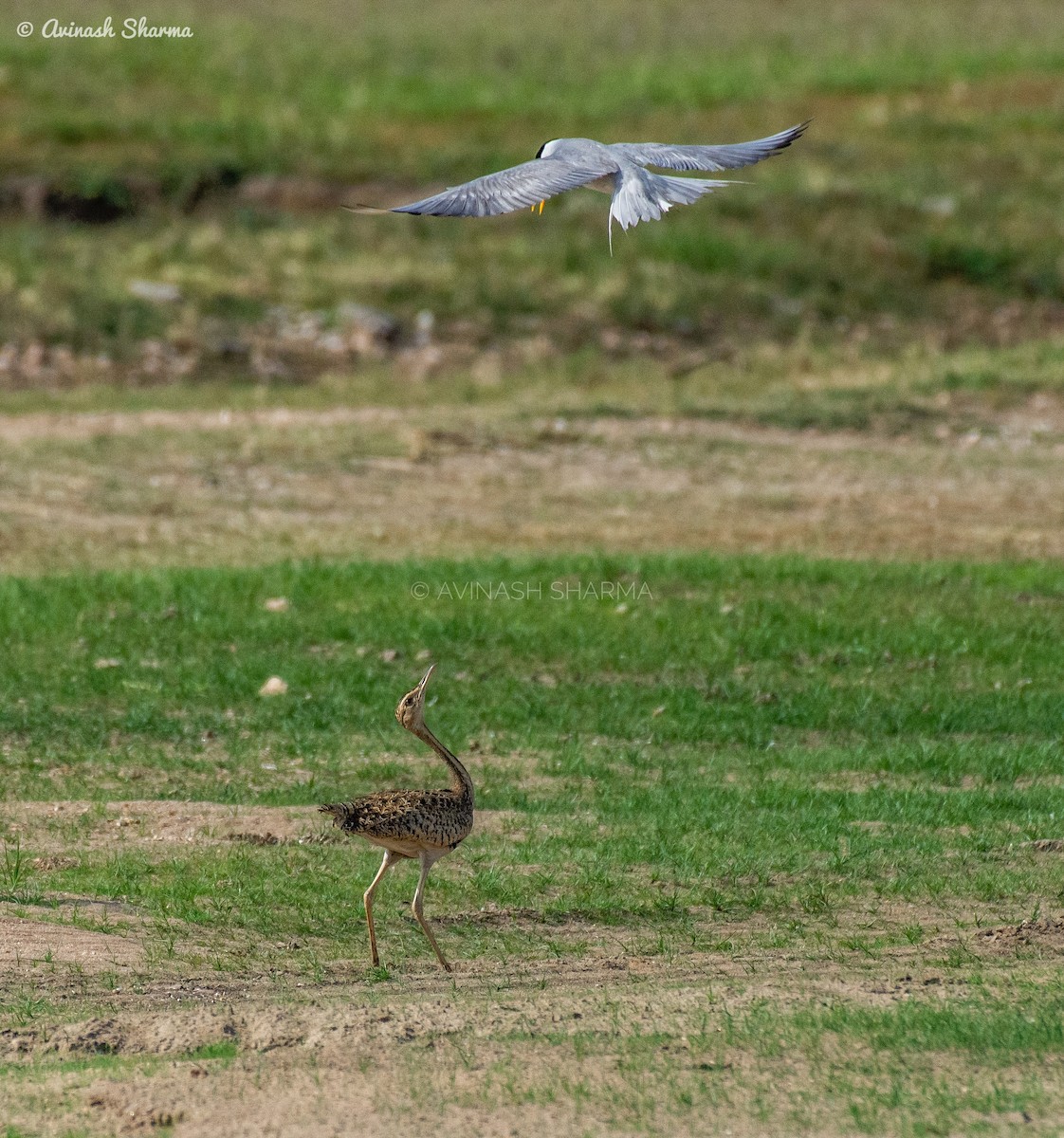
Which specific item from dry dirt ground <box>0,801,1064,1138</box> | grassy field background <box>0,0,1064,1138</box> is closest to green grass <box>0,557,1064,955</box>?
grassy field background <box>0,0,1064,1138</box>

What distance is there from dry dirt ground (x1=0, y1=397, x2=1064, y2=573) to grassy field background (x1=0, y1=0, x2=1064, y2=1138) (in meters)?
0.07

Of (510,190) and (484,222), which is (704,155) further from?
(484,222)

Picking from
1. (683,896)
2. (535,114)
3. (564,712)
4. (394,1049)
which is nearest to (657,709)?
(564,712)

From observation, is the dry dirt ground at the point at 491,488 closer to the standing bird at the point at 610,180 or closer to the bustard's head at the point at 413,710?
the standing bird at the point at 610,180

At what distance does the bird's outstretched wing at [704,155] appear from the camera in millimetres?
7398

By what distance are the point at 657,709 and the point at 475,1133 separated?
225 inches

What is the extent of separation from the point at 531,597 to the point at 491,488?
3268mm

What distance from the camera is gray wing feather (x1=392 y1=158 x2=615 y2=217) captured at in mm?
6812

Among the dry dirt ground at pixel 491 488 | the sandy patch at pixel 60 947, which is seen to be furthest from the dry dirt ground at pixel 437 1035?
the dry dirt ground at pixel 491 488

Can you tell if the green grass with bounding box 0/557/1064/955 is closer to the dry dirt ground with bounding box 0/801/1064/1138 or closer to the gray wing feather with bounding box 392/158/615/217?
the dry dirt ground with bounding box 0/801/1064/1138

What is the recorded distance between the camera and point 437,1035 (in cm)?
610

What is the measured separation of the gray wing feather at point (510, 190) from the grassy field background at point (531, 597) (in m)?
2.80

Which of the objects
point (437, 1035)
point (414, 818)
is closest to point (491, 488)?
point (414, 818)

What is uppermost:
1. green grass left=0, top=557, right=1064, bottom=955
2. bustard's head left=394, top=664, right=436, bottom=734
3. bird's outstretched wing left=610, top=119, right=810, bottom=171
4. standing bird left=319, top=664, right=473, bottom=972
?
bird's outstretched wing left=610, top=119, right=810, bottom=171
